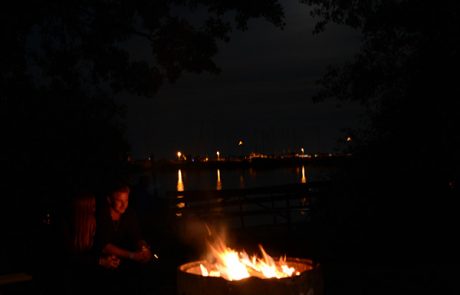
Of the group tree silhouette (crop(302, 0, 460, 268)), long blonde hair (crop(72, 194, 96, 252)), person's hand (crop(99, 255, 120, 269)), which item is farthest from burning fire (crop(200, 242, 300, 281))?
tree silhouette (crop(302, 0, 460, 268))

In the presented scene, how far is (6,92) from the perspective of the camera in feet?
35.5

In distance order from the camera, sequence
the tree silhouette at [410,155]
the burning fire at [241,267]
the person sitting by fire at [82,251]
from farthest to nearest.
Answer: the tree silhouette at [410,155] < the burning fire at [241,267] < the person sitting by fire at [82,251]

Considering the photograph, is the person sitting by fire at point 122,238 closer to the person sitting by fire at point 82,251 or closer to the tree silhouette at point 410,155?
the person sitting by fire at point 82,251

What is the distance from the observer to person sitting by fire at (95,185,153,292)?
5227mm

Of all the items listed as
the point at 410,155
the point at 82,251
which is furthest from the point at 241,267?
the point at 410,155

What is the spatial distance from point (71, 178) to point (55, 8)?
3471 millimetres

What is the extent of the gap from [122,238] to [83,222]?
0.40 m

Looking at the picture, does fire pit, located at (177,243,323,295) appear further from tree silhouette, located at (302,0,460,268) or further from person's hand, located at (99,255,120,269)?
tree silhouette, located at (302,0,460,268)

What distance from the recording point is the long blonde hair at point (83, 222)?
17.0 ft

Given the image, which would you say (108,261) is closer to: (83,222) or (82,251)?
(82,251)

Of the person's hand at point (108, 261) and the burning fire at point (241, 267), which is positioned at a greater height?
the person's hand at point (108, 261)

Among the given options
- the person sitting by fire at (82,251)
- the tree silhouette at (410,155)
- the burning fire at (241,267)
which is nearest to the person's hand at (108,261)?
the person sitting by fire at (82,251)

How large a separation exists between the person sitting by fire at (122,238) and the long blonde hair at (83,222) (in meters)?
0.07

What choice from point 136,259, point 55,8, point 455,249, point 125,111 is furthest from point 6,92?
point 455,249
